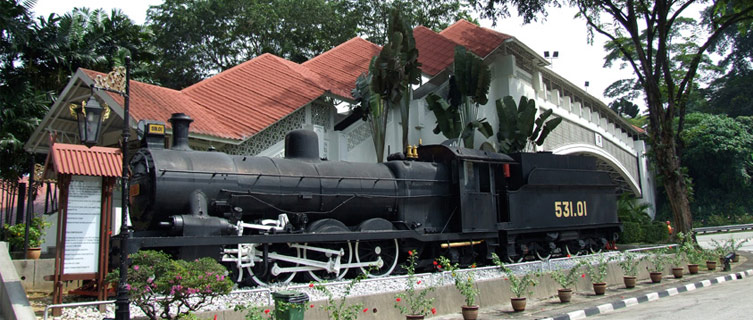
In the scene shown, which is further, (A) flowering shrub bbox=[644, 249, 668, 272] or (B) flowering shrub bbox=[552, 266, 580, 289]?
(A) flowering shrub bbox=[644, 249, 668, 272]

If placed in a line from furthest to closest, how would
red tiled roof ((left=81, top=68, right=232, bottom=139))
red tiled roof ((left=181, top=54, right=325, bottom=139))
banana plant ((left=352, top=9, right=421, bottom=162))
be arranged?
1. banana plant ((left=352, top=9, right=421, bottom=162))
2. red tiled roof ((left=181, top=54, right=325, bottom=139))
3. red tiled roof ((left=81, top=68, right=232, bottom=139))

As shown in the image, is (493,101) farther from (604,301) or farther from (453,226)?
(604,301)

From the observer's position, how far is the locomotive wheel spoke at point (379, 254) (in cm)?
1110

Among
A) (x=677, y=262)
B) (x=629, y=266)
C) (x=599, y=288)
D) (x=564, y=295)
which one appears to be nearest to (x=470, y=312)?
(x=564, y=295)

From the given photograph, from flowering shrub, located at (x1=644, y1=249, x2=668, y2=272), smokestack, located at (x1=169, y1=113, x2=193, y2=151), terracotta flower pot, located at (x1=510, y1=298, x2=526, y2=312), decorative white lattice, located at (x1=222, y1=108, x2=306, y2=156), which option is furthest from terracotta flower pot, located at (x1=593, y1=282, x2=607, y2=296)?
decorative white lattice, located at (x1=222, y1=108, x2=306, y2=156)

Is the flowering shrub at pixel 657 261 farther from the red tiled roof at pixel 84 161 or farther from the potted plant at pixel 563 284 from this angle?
the red tiled roof at pixel 84 161

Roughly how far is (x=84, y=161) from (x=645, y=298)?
10.1 meters

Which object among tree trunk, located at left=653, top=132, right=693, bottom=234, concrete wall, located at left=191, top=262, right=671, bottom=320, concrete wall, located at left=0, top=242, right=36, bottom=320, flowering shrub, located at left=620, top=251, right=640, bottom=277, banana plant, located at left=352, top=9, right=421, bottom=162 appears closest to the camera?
concrete wall, located at left=0, top=242, right=36, bottom=320

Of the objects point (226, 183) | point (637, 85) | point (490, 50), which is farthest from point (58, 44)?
point (637, 85)

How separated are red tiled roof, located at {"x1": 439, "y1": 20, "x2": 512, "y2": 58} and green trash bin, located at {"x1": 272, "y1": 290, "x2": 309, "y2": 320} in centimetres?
1903

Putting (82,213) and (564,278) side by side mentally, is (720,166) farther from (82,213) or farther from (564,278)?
(82,213)

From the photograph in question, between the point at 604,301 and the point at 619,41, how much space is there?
13.7 m

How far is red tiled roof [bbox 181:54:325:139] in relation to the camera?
54.5ft

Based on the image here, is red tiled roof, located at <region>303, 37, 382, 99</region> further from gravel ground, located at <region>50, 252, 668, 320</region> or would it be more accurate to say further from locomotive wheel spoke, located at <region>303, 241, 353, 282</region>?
gravel ground, located at <region>50, 252, 668, 320</region>
